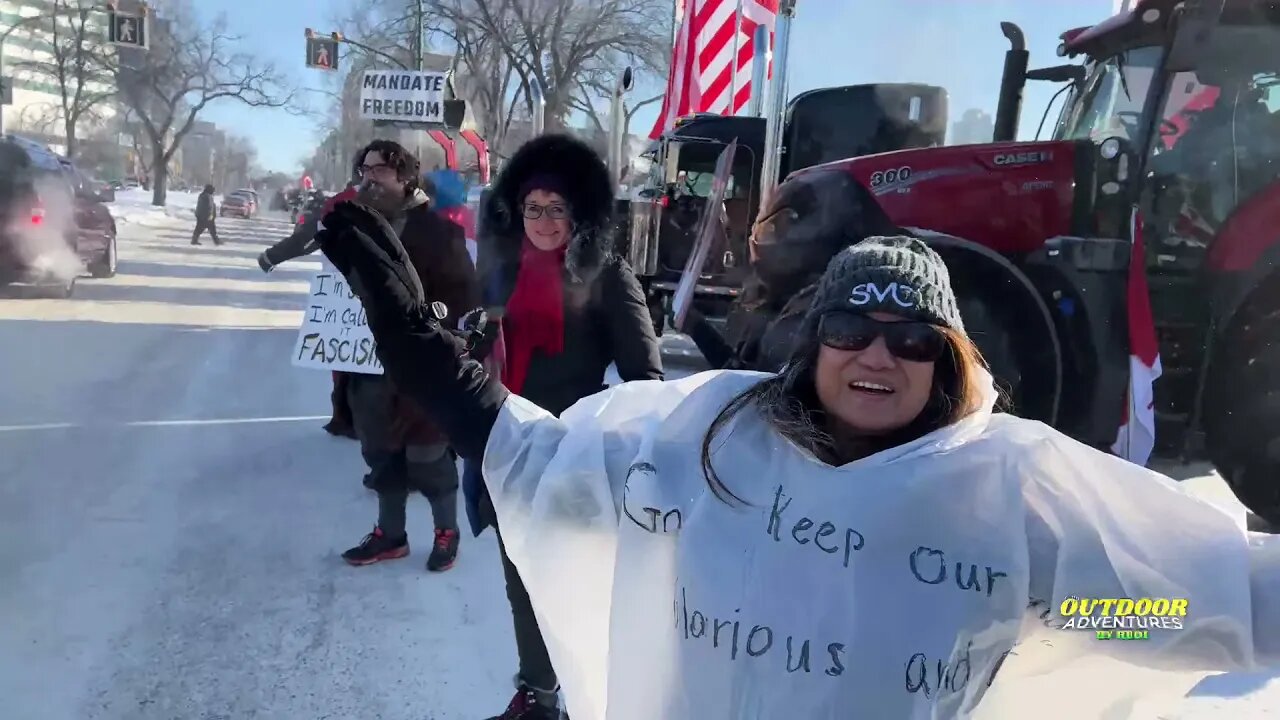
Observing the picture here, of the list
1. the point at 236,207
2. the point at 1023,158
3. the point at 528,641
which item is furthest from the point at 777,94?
the point at 236,207

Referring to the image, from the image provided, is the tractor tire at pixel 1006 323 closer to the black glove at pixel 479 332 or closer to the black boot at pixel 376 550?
the black glove at pixel 479 332

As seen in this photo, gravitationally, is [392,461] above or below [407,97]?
below

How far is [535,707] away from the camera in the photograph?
2.56 meters

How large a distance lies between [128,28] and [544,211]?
20.4m

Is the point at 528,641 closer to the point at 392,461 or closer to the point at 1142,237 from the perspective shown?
the point at 392,461

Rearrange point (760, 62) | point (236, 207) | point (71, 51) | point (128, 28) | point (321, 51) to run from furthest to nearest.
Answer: point (236, 207), point (71, 51), point (321, 51), point (128, 28), point (760, 62)

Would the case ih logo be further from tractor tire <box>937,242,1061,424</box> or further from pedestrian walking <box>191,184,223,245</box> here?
pedestrian walking <box>191,184,223,245</box>

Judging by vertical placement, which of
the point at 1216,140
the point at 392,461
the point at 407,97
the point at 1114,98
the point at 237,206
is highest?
the point at 407,97

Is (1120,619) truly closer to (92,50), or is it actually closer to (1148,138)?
(1148,138)

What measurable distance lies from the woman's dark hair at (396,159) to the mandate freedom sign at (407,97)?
20.7 ft

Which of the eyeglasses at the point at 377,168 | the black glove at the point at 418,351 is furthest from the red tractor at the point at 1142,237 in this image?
the black glove at the point at 418,351

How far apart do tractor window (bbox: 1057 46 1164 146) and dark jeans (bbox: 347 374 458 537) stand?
374cm

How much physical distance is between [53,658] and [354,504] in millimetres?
1645

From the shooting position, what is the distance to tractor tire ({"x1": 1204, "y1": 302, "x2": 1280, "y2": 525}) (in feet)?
13.9
